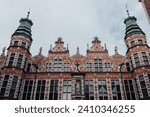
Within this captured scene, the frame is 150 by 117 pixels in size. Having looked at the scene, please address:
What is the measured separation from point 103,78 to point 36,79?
818 centimetres

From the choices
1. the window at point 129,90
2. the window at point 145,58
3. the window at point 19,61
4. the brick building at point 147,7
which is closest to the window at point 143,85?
the window at point 129,90

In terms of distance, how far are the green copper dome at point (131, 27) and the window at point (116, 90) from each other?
6.86 m

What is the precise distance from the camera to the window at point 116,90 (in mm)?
23484

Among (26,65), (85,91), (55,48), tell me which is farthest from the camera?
(55,48)

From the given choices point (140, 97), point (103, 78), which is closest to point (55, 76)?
point (103, 78)

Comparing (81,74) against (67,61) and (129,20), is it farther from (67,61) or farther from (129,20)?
(129,20)

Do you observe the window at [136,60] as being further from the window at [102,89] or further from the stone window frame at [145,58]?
the window at [102,89]

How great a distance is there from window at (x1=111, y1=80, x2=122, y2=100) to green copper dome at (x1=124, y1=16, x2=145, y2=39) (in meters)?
6.86

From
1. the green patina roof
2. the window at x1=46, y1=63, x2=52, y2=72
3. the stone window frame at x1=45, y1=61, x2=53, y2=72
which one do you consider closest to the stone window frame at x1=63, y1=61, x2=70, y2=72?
the stone window frame at x1=45, y1=61, x2=53, y2=72

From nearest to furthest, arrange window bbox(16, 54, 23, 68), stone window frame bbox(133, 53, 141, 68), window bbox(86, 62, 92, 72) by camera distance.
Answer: stone window frame bbox(133, 53, 141, 68) < window bbox(16, 54, 23, 68) < window bbox(86, 62, 92, 72)

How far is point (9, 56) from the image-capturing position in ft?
82.3

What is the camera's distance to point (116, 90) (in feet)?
78.6

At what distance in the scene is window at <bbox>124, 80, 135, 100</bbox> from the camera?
76.9ft

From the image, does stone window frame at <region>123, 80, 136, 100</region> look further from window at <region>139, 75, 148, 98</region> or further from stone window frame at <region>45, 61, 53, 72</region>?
stone window frame at <region>45, 61, 53, 72</region>
